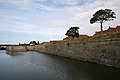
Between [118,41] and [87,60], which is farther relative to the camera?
[87,60]

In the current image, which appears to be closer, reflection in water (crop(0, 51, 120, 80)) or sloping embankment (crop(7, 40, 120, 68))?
reflection in water (crop(0, 51, 120, 80))

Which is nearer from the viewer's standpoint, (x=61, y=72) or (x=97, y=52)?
(x=61, y=72)

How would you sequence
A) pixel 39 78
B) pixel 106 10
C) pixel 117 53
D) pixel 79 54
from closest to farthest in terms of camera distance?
1. pixel 39 78
2. pixel 117 53
3. pixel 79 54
4. pixel 106 10

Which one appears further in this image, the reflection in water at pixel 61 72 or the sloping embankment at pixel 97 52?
the sloping embankment at pixel 97 52

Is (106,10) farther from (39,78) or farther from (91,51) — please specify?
(39,78)

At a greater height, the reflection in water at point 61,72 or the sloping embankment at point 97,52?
the sloping embankment at point 97,52

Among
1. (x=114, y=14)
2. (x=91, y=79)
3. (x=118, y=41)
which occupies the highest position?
(x=114, y=14)

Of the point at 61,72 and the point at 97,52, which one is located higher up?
the point at 97,52

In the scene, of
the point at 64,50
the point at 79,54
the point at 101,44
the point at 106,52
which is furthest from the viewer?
the point at 64,50

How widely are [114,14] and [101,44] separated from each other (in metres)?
22.7

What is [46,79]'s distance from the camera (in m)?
13.7

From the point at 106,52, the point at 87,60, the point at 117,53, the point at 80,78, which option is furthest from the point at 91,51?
the point at 80,78

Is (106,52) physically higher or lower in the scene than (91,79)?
higher

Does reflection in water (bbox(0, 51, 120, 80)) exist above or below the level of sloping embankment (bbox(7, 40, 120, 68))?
below
